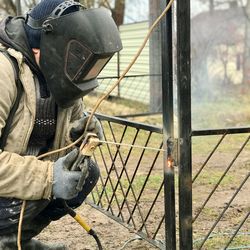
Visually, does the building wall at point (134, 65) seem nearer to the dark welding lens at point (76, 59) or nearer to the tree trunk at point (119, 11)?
the tree trunk at point (119, 11)

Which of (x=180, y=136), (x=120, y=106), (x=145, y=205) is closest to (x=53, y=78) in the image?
(x=180, y=136)

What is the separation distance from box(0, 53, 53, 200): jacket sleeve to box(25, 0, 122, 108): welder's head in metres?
0.18

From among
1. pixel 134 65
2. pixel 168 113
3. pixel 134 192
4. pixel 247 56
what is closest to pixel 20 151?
pixel 168 113

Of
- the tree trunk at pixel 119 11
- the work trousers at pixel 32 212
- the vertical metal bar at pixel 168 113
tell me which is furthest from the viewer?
the tree trunk at pixel 119 11

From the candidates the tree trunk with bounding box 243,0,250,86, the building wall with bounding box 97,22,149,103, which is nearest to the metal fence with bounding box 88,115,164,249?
the building wall with bounding box 97,22,149,103

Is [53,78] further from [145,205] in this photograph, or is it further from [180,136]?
[145,205]

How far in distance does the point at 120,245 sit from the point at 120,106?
6.87m

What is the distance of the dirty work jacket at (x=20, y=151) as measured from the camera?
7.63 feet

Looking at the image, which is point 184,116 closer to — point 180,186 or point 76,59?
point 180,186

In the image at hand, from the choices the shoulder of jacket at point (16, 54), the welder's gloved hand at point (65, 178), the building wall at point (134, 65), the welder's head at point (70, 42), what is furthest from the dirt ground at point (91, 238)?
the building wall at point (134, 65)

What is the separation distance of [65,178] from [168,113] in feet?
2.34

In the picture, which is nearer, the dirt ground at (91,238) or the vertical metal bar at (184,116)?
the vertical metal bar at (184,116)

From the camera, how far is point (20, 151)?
8.29 feet

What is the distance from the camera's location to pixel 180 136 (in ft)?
8.75
